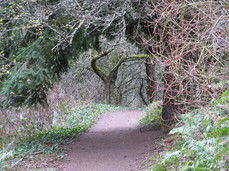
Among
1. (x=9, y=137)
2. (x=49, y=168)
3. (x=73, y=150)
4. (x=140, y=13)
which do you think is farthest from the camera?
(x=9, y=137)

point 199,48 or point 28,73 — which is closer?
point 199,48

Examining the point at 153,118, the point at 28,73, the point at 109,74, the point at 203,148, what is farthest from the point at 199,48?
the point at 109,74

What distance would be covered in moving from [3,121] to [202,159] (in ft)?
30.8

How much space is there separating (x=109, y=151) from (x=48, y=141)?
232 centimetres

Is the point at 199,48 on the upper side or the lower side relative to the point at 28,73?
upper

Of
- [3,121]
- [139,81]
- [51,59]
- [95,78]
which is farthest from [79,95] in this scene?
[51,59]

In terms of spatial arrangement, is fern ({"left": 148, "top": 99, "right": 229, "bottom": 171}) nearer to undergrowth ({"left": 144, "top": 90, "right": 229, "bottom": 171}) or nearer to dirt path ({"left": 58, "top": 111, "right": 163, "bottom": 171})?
undergrowth ({"left": 144, "top": 90, "right": 229, "bottom": 171})

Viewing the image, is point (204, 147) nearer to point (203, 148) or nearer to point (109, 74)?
point (203, 148)

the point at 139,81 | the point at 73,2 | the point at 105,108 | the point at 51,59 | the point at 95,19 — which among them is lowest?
the point at 105,108

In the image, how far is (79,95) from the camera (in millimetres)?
22078

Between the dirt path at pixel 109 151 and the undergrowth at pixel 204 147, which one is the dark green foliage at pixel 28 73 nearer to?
the dirt path at pixel 109 151

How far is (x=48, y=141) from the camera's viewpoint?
31.7 ft

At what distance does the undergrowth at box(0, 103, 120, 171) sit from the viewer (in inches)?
278

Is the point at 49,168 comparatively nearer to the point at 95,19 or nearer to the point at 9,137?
the point at 95,19
